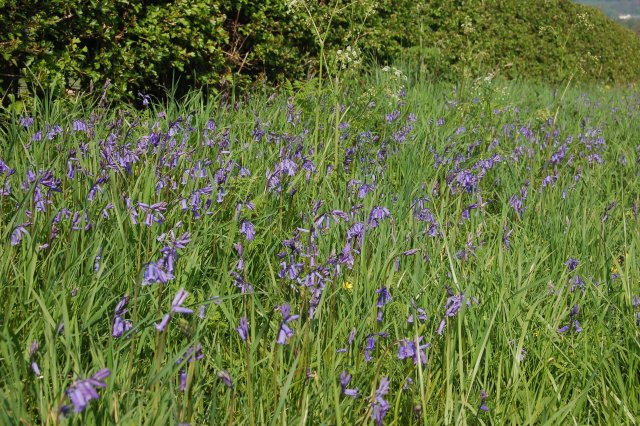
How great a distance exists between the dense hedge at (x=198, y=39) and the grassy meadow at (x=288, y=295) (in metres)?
0.77

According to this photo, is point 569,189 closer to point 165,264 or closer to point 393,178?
point 393,178

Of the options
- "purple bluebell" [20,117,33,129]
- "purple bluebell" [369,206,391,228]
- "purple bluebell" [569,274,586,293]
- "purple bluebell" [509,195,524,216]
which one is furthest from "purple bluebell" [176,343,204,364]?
"purple bluebell" [20,117,33,129]

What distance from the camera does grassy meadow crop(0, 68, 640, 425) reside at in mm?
1509

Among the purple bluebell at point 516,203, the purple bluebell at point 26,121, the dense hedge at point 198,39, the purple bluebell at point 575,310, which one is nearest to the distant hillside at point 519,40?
the dense hedge at point 198,39

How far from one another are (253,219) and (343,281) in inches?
21.1

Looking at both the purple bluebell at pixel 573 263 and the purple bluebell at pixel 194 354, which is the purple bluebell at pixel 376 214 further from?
the purple bluebell at pixel 194 354

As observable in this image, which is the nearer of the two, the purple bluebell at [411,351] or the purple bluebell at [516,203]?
the purple bluebell at [411,351]

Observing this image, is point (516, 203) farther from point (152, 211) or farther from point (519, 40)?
point (519, 40)

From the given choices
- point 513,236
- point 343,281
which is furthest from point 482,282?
point 513,236

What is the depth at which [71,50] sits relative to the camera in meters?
4.19

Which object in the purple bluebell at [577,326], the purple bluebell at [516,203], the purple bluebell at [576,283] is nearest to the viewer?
the purple bluebell at [577,326]

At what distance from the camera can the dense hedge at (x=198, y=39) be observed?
392cm

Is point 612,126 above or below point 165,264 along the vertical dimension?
below

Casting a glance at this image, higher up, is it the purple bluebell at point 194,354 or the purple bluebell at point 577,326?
the purple bluebell at point 194,354
